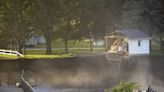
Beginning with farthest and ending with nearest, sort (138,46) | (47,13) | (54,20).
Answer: (138,46), (54,20), (47,13)

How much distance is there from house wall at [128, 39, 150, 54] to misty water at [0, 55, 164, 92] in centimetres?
1118

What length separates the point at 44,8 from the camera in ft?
173

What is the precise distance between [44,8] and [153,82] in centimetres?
2091

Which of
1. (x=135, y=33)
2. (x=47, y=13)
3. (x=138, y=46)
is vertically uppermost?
(x=47, y=13)

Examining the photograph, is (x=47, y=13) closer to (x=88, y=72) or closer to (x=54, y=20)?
(x=54, y=20)

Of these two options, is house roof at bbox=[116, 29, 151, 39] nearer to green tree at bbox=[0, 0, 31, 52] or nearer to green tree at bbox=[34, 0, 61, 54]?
green tree at bbox=[34, 0, 61, 54]

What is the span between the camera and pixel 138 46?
188ft

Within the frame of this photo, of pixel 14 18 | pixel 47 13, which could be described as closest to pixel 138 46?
pixel 47 13

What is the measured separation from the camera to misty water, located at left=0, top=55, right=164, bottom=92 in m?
34.0

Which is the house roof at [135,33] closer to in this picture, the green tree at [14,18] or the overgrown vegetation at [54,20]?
the overgrown vegetation at [54,20]

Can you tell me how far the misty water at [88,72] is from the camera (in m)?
34.0

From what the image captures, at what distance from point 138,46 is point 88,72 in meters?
19.3

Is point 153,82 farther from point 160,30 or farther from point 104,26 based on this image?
point 160,30

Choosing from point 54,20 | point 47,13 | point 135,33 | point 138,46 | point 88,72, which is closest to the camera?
point 88,72
